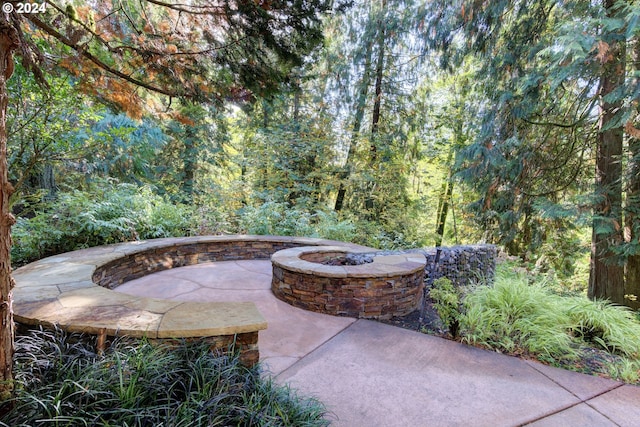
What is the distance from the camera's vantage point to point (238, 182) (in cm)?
913

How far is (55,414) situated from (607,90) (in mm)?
6424

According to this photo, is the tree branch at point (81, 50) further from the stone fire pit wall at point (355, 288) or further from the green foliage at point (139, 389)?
the stone fire pit wall at point (355, 288)

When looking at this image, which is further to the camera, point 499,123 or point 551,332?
point 499,123

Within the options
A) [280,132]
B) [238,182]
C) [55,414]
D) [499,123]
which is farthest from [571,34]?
[238,182]

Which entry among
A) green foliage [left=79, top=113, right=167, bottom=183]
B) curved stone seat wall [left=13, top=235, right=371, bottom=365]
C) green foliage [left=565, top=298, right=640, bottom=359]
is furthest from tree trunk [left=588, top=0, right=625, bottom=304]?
green foliage [left=79, top=113, right=167, bottom=183]

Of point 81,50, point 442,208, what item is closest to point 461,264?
point 81,50

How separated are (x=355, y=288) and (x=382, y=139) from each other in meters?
6.60

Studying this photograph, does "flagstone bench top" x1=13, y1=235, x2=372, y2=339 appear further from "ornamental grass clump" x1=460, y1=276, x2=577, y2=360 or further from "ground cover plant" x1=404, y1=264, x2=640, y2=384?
"ornamental grass clump" x1=460, y1=276, x2=577, y2=360

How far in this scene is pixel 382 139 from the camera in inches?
348

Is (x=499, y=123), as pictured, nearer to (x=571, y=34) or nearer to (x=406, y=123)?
(x=571, y=34)

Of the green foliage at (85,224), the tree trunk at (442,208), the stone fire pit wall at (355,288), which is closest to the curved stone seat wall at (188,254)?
the green foliage at (85,224)

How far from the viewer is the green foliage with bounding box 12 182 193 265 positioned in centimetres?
370

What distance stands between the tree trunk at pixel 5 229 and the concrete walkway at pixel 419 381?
1.32m

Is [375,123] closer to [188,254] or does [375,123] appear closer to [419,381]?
[188,254]
